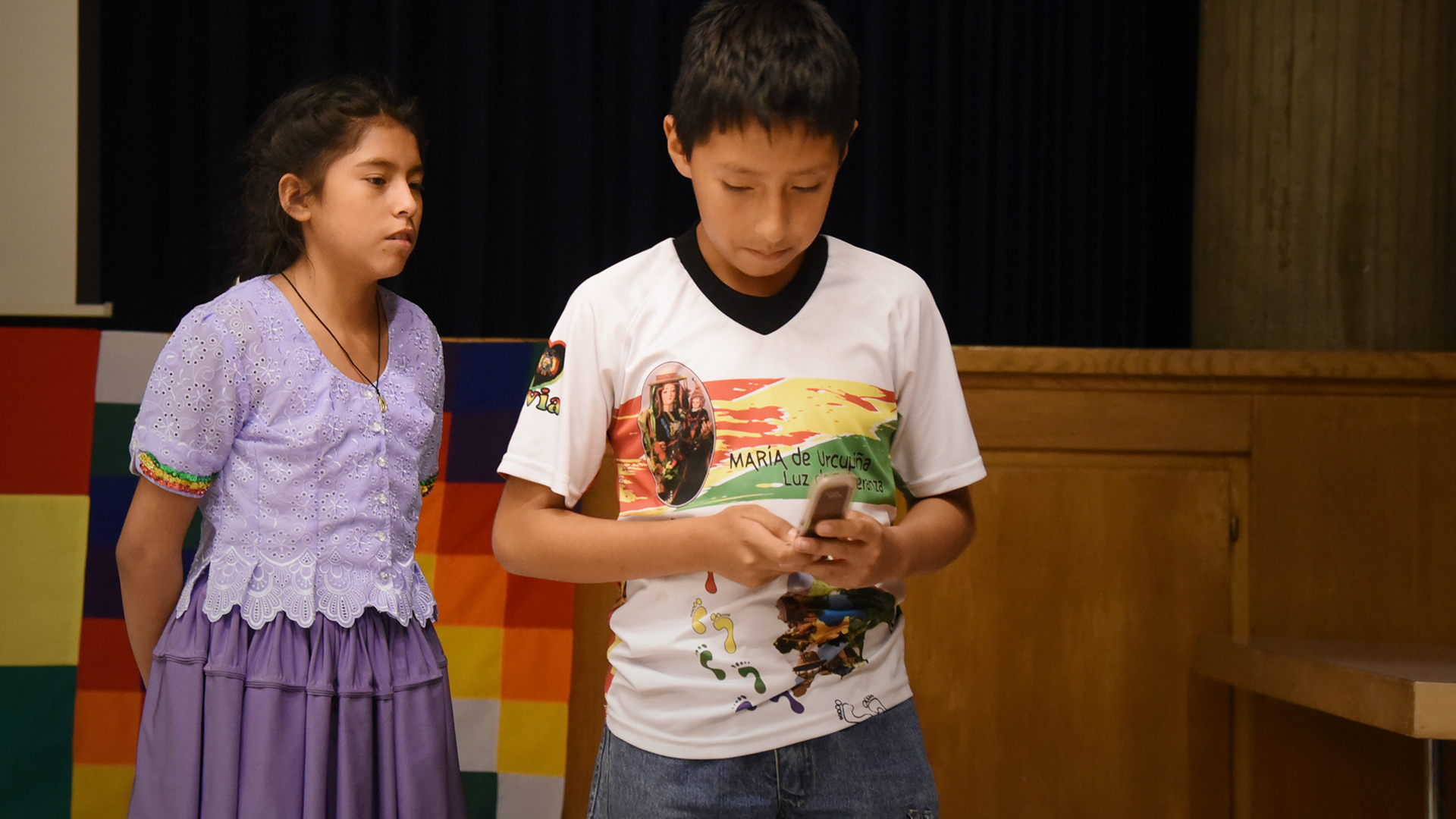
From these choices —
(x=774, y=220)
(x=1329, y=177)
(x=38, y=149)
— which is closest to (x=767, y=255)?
(x=774, y=220)

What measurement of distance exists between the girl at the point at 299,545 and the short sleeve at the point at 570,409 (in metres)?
0.39

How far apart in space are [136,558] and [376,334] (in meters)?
0.36

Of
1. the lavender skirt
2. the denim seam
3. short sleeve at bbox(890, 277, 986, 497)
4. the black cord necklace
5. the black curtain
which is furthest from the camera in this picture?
the black curtain

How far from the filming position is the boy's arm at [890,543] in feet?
2.59

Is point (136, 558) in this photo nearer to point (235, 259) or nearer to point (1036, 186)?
point (235, 259)

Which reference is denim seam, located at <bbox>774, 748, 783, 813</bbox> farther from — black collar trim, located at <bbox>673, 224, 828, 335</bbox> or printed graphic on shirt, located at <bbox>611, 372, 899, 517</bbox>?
black collar trim, located at <bbox>673, 224, 828, 335</bbox>

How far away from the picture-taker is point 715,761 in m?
0.86

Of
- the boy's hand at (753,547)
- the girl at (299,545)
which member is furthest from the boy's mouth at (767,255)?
the girl at (299,545)

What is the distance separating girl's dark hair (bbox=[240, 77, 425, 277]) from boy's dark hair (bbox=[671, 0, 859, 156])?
53 centimetres

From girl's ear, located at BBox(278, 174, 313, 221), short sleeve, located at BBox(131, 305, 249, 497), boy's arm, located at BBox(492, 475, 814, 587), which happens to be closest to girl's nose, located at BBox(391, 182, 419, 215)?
girl's ear, located at BBox(278, 174, 313, 221)

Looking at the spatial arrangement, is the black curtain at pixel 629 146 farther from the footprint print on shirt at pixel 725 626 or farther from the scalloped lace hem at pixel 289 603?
the footprint print on shirt at pixel 725 626

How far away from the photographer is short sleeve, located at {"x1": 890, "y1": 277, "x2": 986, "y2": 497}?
967 mm

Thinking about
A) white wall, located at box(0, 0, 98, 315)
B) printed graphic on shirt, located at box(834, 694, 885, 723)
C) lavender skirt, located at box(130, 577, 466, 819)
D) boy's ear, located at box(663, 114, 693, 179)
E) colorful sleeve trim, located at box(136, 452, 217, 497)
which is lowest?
lavender skirt, located at box(130, 577, 466, 819)

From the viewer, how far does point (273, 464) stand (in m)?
1.20
